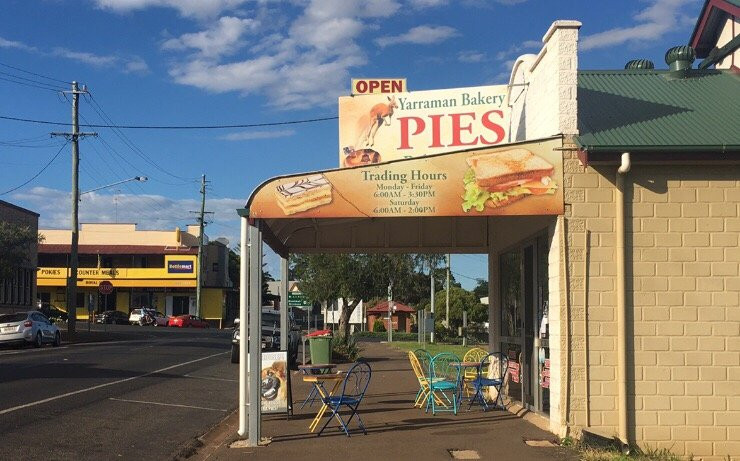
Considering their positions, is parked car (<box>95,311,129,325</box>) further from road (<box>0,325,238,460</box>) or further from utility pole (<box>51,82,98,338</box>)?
road (<box>0,325,238,460</box>)

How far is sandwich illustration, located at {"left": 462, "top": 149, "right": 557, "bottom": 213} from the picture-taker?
32.4ft

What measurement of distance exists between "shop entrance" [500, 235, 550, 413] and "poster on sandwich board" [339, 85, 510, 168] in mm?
2113

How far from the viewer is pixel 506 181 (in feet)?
32.5

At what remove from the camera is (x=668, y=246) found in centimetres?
969

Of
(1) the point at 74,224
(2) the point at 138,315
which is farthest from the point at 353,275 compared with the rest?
(2) the point at 138,315

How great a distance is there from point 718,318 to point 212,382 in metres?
12.4

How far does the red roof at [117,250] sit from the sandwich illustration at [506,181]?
63.6m

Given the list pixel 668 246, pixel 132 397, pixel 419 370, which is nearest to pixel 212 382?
Answer: pixel 132 397

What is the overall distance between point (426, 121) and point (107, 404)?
24.1 ft

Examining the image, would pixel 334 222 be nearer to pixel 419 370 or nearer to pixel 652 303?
pixel 419 370

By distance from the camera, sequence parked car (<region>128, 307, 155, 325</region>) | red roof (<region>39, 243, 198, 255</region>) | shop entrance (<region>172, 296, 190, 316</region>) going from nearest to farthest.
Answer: parked car (<region>128, 307, 155, 325</region>) → red roof (<region>39, 243, 198, 255</region>) → shop entrance (<region>172, 296, 190, 316</region>)

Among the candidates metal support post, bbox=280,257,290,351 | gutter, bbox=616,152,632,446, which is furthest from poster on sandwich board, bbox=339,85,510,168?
gutter, bbox=616,152,632,446

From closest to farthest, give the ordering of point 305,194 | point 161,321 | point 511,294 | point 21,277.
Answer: point 305,194, point 511,294, point 21,277, point 161,321

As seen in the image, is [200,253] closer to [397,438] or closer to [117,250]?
[117,250]
